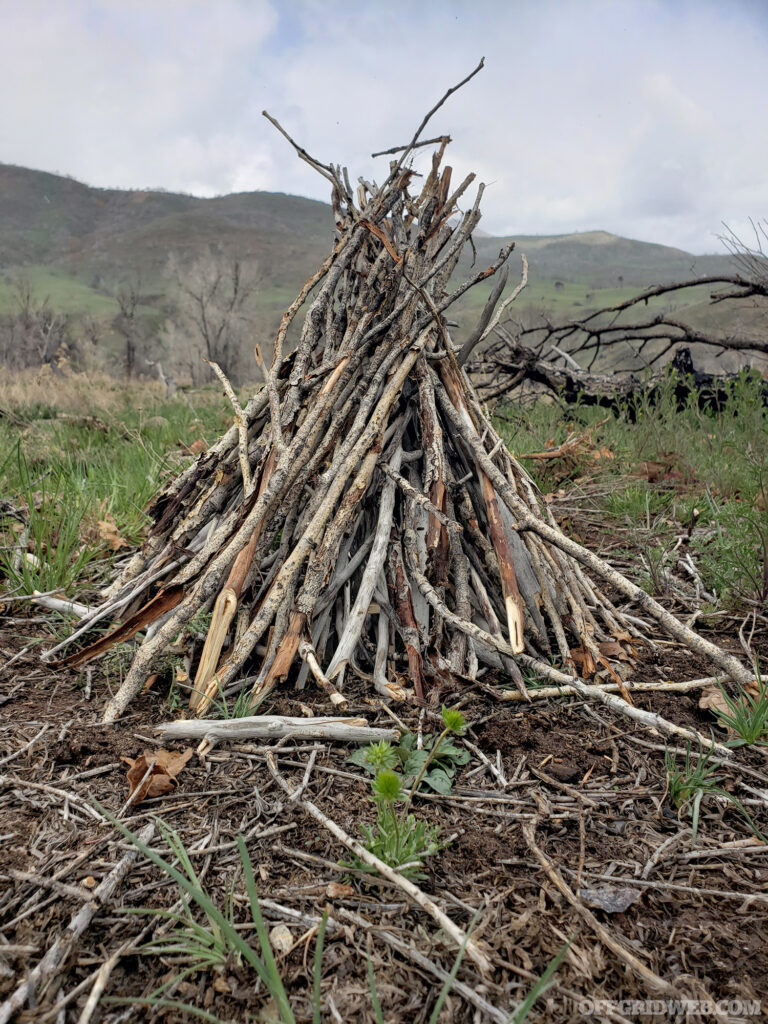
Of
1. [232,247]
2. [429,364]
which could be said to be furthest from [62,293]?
[429,364]

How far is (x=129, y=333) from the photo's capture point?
92.9 ft

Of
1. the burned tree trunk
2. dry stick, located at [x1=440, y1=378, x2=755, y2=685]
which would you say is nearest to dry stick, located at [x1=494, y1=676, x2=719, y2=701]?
dry stick, located at [x1=440, y1=378, x2=755, y2=685]

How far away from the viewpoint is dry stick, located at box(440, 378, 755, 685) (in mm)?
1644

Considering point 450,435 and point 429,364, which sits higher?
point 429,364

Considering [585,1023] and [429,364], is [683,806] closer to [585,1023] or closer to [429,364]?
[585,1023]

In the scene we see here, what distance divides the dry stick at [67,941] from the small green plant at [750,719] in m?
1.52

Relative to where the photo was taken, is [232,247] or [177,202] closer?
[232,247]

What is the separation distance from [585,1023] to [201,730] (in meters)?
1.10

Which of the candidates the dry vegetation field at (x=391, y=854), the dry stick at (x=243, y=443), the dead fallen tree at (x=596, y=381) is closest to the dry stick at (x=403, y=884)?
the dry vegetation field at (x=391, y=854)

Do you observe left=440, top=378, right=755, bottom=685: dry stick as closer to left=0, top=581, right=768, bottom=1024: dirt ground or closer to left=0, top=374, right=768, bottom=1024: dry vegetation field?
left=0, top=374, right=768, bottom=1024: dry vegetation field

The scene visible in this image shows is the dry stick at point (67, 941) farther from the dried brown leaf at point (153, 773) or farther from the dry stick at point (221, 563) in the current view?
the dry stick at point (221, 563)

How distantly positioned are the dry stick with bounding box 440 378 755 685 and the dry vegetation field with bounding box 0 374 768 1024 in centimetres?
12

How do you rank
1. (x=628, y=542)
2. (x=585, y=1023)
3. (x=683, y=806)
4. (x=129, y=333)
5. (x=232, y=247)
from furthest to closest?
(x=232, y=247) → (x=129, y=333) → (x=628, y=542) → (x=683, y=806) → (x=585, y=1023)

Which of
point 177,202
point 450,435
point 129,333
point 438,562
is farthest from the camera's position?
point 177,202
